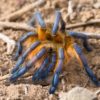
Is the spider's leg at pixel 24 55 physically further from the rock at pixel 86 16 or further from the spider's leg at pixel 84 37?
the rock at pixel 86 16

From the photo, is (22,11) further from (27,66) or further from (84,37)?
(27,66)

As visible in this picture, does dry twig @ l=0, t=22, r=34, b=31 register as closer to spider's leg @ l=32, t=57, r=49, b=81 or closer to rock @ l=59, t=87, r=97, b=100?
spider's leg @ l=32, t=57, r=49, b=81

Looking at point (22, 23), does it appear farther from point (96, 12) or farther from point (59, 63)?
point (59, 63)

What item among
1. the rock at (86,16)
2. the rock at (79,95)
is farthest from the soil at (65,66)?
the rock at (79,95)

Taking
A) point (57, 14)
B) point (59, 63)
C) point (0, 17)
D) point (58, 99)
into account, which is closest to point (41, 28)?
point (57, 14)

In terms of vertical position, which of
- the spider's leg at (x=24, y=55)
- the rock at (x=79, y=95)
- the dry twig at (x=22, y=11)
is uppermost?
the dry twig at (x=22, y=11)

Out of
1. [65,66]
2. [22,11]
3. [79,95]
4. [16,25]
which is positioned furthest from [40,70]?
[22,11]
